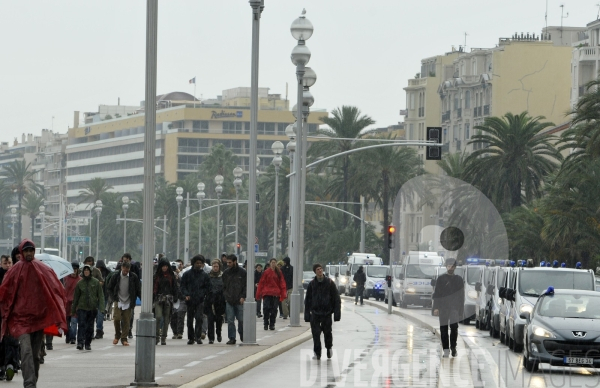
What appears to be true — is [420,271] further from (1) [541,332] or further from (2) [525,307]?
(1) [541,332]

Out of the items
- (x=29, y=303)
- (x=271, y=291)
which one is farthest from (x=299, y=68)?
(x=29, y=303)

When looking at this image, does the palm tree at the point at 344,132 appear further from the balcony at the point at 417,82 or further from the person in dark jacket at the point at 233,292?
the person in dark jacket at the point at 233,292

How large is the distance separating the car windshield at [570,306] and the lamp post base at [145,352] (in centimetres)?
767

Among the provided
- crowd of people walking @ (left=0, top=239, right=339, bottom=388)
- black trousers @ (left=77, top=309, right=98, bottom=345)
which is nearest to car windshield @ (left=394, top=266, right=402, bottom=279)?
crowd of people walking @ (left=0, top=239, right=339, bottom=388)

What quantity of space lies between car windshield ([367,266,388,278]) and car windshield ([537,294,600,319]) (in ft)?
156

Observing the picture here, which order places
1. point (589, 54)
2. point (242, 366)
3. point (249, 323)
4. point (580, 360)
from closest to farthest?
1. point (242, 366)
2. point (580, 360)
3. point (249, 323)
4. point (589, 54)

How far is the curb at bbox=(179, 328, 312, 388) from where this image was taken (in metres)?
17.4

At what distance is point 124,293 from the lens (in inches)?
1033

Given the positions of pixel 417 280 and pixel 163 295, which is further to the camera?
pixel 417 280

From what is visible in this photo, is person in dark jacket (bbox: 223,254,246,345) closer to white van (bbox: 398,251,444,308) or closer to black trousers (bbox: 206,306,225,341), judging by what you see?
black trousers (bbox: 206,306,225,341)

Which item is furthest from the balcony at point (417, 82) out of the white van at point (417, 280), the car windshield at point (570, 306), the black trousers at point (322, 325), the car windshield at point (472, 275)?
the car windshield at point (570, 306)

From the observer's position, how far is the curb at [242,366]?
17.4 metres

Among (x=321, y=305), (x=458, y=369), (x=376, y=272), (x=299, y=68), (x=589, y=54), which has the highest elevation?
(x=589, y=54)

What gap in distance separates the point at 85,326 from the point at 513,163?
147 ft
